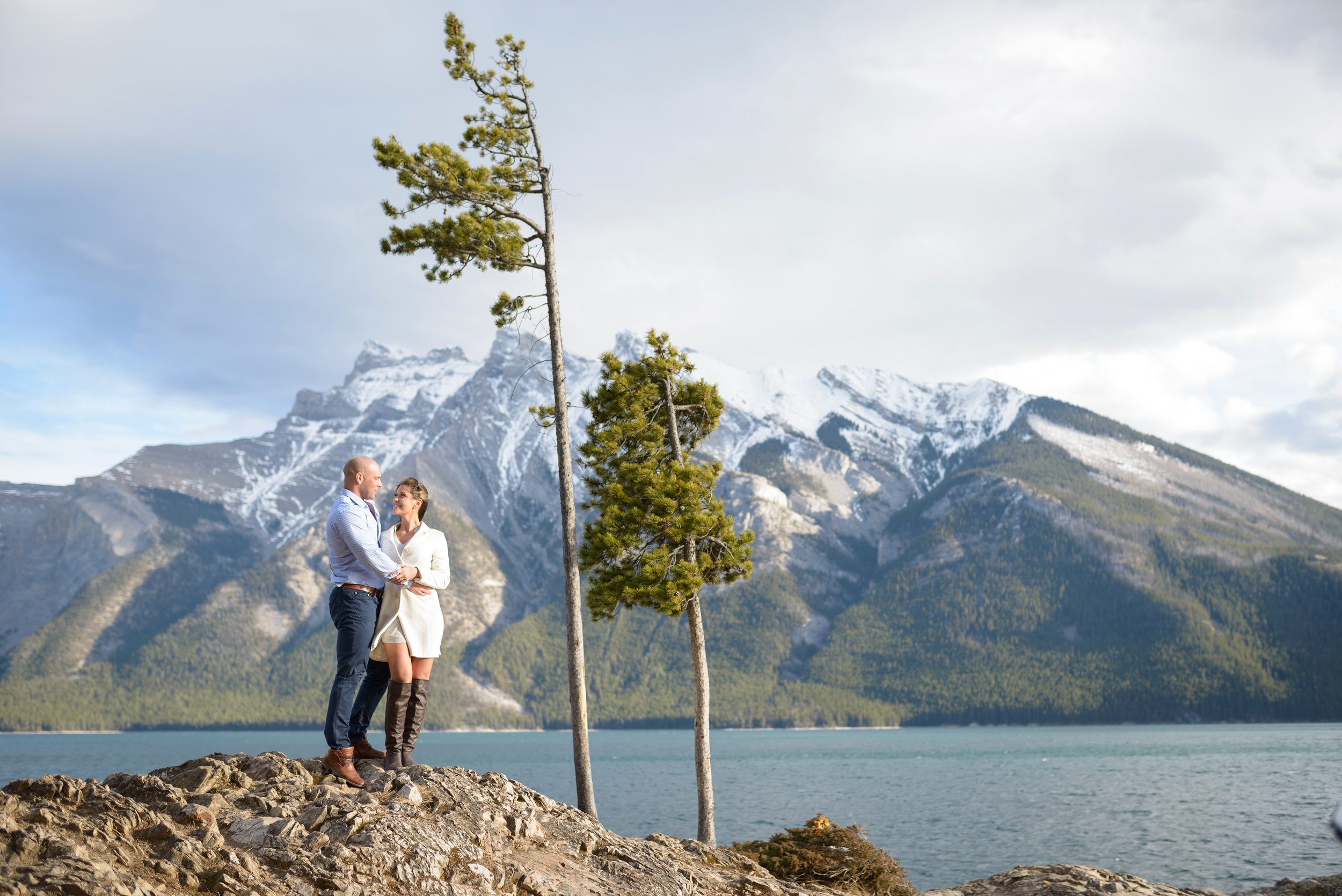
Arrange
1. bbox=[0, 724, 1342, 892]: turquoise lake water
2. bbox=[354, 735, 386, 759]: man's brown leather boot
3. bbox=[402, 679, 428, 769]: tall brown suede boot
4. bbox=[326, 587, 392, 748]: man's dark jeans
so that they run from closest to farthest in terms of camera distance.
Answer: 1. bbox=[326, 587, 392, 748]: man's dark jeans
2. bbox=[402, 679, 428, 769]: tall brown suede boot
3. bbox=[354, 735, 386, 759]: man's brown leather boot
4. bbox=[0, 724, 1342, 892]: turquoise lake water

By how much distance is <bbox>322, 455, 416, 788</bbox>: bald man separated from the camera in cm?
1001

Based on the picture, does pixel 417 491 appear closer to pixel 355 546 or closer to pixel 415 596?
pixel 355 546

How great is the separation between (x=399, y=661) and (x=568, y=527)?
6.12 m

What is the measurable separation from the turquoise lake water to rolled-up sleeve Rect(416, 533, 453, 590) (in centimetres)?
2806

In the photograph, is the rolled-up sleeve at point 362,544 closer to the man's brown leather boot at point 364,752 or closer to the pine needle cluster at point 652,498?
the man's brown leather boot at point 364,752

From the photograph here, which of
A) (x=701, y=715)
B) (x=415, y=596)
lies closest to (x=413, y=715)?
(x=415, y=596)

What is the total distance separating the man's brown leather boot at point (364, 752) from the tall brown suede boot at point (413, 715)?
29cm

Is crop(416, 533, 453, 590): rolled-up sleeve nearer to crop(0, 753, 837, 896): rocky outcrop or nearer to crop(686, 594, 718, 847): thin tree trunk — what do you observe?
crop(0, 753, 837, 896): rocky outcrop

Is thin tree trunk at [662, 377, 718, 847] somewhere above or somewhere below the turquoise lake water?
above

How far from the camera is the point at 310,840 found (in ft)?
29.0

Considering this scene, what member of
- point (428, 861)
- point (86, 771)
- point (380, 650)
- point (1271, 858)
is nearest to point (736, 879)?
point (428, 861)

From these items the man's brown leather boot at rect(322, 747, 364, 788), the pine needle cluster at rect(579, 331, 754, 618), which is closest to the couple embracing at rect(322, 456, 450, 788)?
the man's brown leather boot at rect(322, 747, 364, 788)

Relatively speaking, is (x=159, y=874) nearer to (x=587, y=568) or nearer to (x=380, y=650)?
(x=380, y=650)

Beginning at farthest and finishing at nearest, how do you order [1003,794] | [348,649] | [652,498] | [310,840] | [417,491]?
[1003,794], [652,498], [417,491], [348,649], [310,840]
